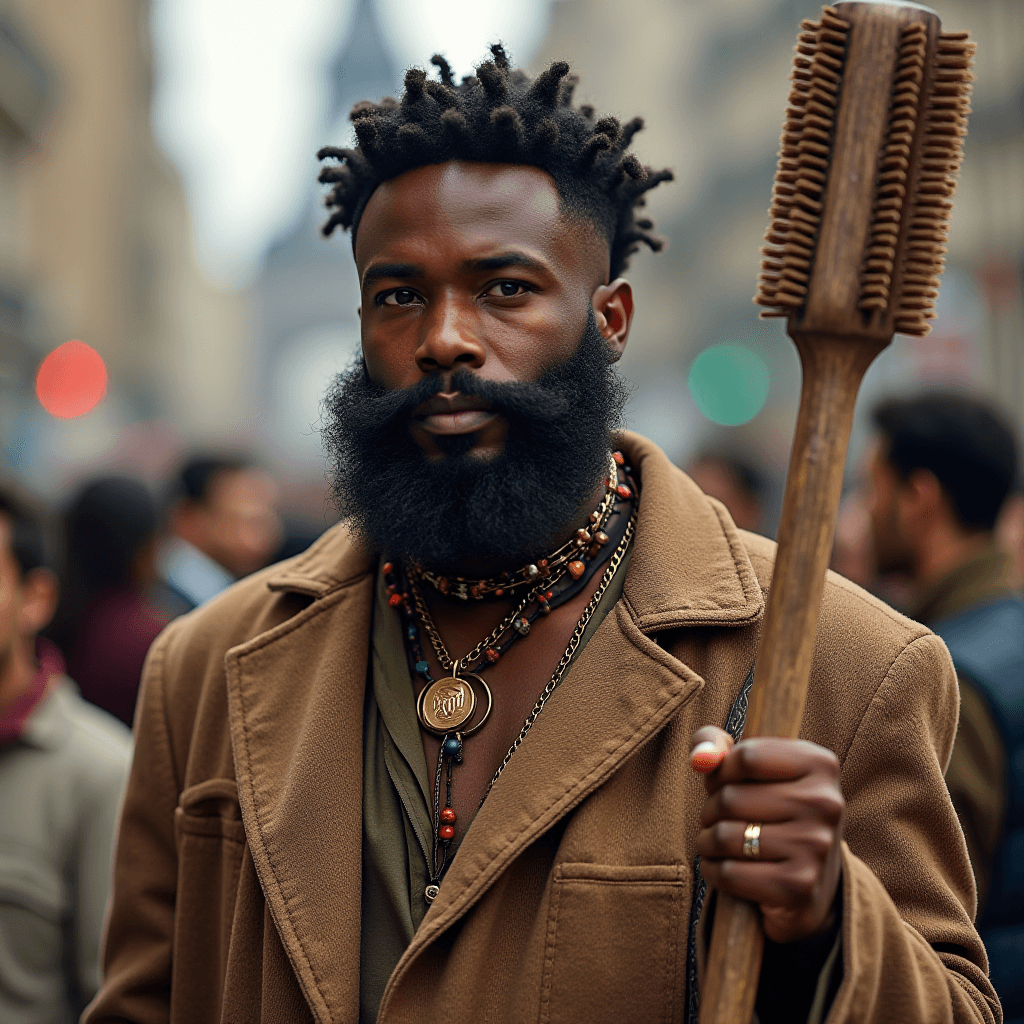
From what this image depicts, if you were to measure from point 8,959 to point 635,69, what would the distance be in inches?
2363

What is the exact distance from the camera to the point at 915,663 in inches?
87.2

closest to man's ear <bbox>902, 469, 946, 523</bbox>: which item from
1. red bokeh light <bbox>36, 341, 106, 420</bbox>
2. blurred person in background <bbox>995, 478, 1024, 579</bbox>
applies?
blurred person in background <bbox>995, 478, 1024, 579</bbox>

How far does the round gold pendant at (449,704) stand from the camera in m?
2.45

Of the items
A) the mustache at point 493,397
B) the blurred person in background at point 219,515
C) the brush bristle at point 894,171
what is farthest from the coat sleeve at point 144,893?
the blurred person in background at point 219,515

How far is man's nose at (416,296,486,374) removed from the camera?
95.0 inches

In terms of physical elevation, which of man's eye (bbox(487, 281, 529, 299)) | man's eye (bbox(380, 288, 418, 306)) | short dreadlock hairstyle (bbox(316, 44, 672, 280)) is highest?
short dreadlock hairstyle (bbox(316, 44, 672, 280))

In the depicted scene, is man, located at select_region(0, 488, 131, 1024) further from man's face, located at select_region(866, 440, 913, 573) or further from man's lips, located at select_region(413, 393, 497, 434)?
man's face, located at select_region(866, 440, 913, 573)

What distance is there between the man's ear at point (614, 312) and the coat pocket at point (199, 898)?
4.18 feet

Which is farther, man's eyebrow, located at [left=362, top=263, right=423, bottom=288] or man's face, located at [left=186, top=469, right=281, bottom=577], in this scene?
man's face, located at [left=186, top=469, right=281, bottom=577]

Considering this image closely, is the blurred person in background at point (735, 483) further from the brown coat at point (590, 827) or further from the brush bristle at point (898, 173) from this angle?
the brush bristle at point (898, 173)

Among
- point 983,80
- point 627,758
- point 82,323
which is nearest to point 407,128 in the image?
point 627,758

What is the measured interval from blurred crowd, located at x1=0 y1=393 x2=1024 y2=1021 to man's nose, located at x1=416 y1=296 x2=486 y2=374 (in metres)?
1.72

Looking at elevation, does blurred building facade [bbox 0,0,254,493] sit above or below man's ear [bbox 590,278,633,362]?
above

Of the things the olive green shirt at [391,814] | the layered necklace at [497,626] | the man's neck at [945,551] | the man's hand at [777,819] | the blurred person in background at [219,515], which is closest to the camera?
the man's hand at [777,819]
